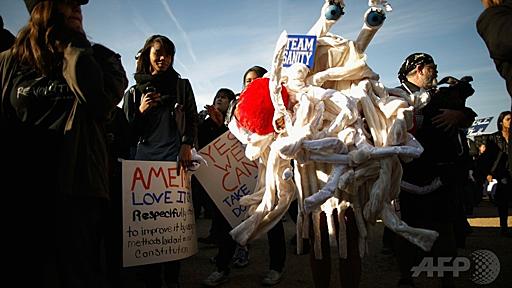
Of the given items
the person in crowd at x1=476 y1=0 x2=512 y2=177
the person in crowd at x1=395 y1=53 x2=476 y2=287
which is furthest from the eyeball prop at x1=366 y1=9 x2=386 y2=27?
the person in crowd at x1=395 y1=53 x2=476 y2=287

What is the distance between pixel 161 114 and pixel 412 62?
86.3 inches

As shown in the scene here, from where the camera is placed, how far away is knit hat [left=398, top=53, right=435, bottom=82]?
3.11m

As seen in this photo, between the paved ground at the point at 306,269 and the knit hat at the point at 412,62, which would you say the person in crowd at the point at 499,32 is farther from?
the paved ground at the point at 306,269

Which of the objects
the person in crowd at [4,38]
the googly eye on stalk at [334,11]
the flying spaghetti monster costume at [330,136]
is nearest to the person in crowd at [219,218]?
the flying spaghetti monster costume at [330,136]

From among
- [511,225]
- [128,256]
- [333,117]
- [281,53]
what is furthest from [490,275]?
[511,225]

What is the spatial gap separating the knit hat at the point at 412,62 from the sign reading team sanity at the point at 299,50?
1.22 metres

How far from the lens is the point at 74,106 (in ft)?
5.70

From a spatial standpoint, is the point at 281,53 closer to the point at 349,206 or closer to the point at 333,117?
the point at 333,117

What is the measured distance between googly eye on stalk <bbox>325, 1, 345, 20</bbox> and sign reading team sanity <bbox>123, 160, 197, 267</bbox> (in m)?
1.57

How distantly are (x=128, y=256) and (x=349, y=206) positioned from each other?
156 centimetres

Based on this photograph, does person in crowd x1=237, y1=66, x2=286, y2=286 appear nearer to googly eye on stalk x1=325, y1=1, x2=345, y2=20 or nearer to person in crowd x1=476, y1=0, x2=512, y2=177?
googly eye on stalk x1=325, y1=1, x2=345, y2=20

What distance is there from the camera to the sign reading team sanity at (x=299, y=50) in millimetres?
2393

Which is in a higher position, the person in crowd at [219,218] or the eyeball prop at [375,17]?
the eyeball prop at [375,17]

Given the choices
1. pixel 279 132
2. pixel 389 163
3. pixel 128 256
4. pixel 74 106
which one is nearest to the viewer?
pixel 74 106
